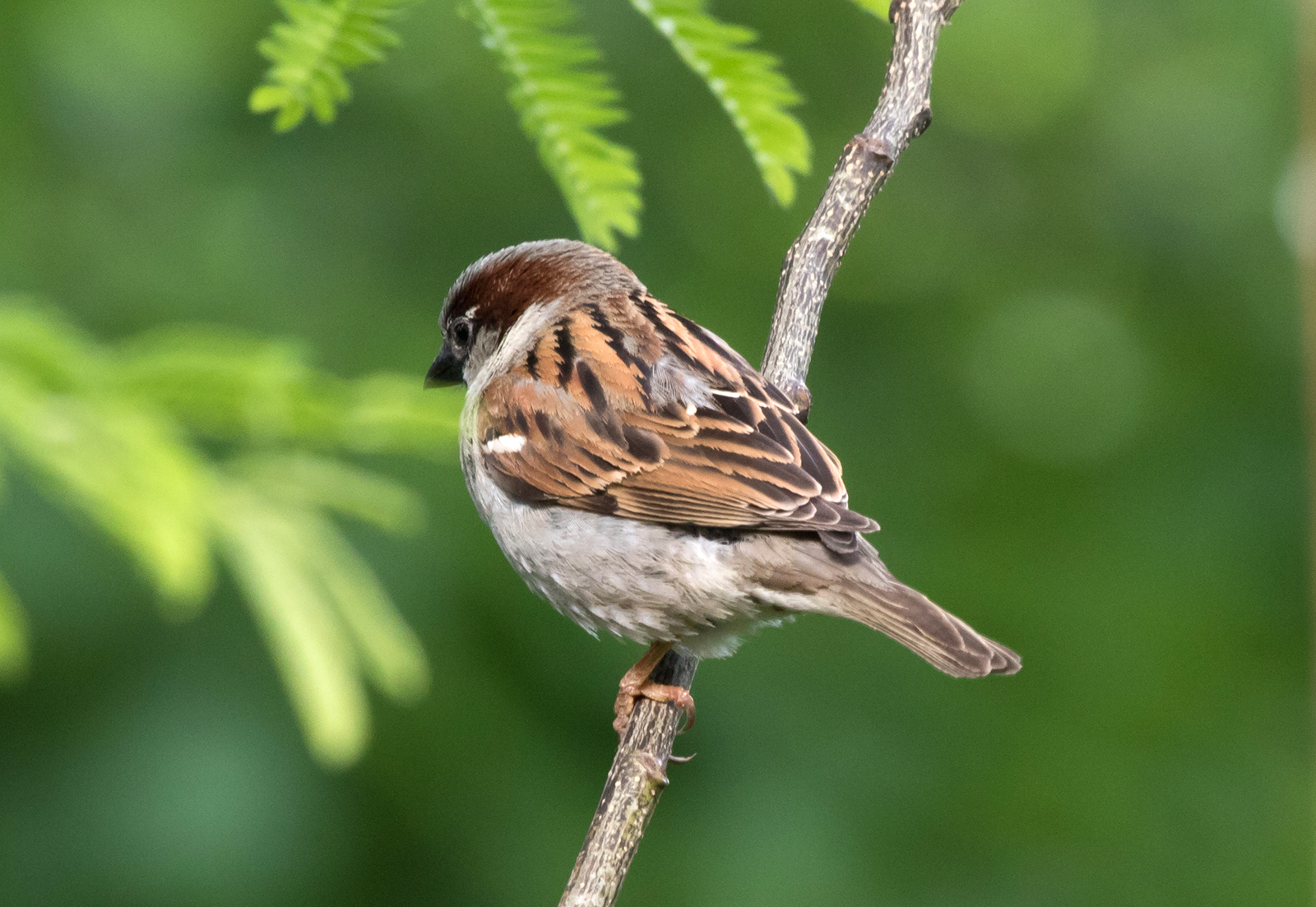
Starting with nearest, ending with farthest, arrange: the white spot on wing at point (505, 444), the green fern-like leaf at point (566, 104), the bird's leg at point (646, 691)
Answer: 1. the green fern-like leaf at point (566, 104)
2. the bird's leg at point (646, 691)
3. the white spot on wing at point (505, 444)

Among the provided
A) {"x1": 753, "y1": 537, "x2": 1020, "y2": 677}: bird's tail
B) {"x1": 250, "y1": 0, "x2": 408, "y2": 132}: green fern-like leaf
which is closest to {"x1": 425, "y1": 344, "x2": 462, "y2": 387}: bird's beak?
{"x1": 753, "y1": 537, "x2": 1020, "y2": 677}: bird's tail

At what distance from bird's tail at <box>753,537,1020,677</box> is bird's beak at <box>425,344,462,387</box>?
137cm

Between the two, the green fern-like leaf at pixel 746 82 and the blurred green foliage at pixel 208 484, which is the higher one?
the green fern-like leaf at pixel 746 82

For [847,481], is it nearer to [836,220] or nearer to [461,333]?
[461,333]

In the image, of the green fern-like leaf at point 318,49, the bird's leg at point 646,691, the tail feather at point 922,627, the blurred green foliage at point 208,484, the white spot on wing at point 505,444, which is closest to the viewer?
the blurred green foliage at point 208,484

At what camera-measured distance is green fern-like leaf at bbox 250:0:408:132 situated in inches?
65.7

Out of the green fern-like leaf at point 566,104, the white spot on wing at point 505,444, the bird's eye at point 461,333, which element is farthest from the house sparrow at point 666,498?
the green fern-like leaf at point 566,104

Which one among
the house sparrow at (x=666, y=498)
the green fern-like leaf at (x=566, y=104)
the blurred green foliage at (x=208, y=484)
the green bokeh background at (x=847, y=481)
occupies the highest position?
the green fern-like leaf at (x=566, y=104)

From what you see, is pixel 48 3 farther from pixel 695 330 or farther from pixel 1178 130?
pixel 1178 130

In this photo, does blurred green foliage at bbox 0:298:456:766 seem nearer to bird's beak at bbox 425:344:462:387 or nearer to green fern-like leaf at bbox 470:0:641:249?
green fern-like leaf at bbox 470:0:641:249

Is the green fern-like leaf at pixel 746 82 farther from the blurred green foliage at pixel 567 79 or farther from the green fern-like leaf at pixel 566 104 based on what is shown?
the green fern-like leaf at pixel 566 104

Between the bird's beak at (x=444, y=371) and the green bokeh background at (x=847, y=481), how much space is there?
0.45 metres

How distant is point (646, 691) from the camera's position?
2.56 metres

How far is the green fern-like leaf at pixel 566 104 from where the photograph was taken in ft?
5.99
